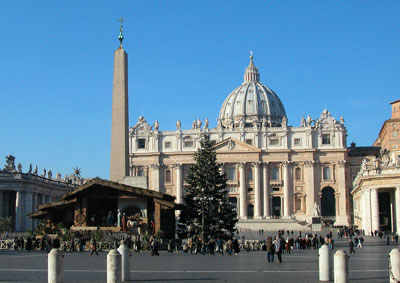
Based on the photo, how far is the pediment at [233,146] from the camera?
97.0 meters

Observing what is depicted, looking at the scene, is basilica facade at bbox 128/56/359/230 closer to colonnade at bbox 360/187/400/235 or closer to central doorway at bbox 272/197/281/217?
central doorway at bbox 272/197/281/217

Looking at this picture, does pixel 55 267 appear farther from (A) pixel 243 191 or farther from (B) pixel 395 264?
(A) pixel 243 191

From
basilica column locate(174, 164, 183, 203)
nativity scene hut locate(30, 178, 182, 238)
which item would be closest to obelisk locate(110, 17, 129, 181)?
nativity scene hut locate(30, 178, 182, 238)

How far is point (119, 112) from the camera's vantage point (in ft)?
114

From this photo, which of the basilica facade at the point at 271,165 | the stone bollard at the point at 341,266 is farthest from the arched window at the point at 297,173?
the stone bollard at the point at 341,266

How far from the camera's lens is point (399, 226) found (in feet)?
172

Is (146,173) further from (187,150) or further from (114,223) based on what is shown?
(114,223)

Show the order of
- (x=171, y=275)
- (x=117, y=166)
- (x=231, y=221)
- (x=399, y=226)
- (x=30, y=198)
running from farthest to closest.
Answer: (x=30, y=198)
(x=399, y=226)
(x=231, y=221)
(x=117, y=166)
(x=171, y=275)

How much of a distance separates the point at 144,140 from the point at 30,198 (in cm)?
4124

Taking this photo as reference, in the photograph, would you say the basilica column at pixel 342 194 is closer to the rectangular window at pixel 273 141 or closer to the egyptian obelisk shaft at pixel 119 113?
the rectangular window at pixel 273 141

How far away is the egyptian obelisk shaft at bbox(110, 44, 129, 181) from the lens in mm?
34625

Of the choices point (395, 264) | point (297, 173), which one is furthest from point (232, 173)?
point (395, 264)

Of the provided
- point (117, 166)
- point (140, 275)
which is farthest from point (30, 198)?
point (140, 275)

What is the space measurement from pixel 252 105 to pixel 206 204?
8779cm
